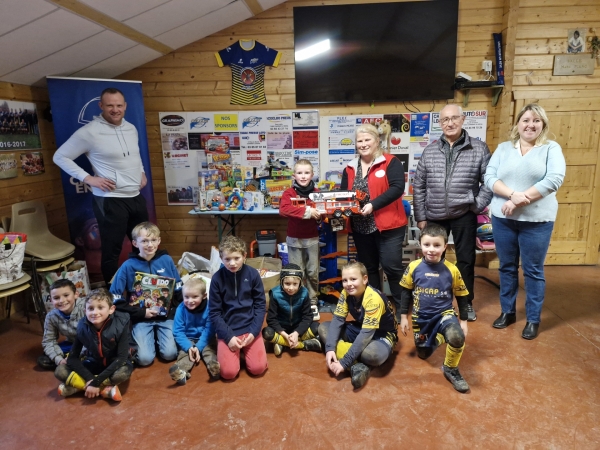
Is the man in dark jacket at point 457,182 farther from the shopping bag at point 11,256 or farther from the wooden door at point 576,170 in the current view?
the shopping bag at point 11,256

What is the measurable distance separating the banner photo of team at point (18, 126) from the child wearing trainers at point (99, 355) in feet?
6.17

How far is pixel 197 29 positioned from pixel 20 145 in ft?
6.21

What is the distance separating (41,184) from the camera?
3660mm

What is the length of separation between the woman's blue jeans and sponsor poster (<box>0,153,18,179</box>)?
12.3 feet

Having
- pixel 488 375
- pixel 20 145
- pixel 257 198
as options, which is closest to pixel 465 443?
pixel 488 375

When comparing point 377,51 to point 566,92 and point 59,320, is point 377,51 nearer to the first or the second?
point 566,92

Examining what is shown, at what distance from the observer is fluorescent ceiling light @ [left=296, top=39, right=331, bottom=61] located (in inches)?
159

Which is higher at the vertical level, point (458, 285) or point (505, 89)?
point (505, 89)

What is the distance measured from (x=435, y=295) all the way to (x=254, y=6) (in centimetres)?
316

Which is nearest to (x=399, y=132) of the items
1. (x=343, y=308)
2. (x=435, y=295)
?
(x=435, y=295)

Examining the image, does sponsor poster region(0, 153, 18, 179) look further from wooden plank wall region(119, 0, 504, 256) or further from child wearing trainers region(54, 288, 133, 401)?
child wearing trainers region(54, 288, 133, 401)

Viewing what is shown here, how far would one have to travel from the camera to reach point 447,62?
400 centimetres

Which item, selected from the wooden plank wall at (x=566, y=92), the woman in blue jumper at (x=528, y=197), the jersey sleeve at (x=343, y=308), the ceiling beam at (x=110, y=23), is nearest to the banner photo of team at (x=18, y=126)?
the ceiling beam at (x=110, y=23)

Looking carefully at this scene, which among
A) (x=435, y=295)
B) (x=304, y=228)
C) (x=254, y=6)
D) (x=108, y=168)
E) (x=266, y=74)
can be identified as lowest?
(x=435, y=295)
